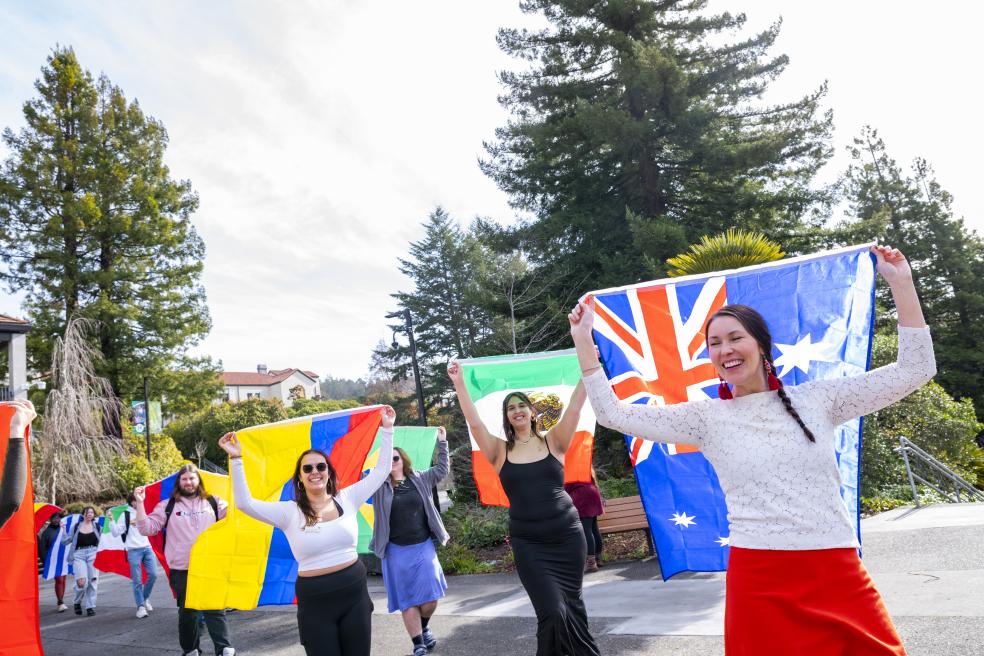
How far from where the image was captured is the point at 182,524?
714 centimetres

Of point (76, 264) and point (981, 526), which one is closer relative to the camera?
point (981, 526)

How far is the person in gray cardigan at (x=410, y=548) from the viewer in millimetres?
6402

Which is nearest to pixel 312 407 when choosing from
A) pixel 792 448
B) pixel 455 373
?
pixel 455 373

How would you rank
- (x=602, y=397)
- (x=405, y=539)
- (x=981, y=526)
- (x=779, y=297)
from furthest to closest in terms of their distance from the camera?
1. (x=981, y=526)
2. (x=405, y=539)
3. (x=779, y=297)
4. (x=602, y=397)

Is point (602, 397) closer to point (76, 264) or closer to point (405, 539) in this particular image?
point (405, 539)

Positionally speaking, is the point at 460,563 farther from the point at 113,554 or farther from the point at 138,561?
the point at 113,554

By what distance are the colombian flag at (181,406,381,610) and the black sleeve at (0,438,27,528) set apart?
10.6 ft

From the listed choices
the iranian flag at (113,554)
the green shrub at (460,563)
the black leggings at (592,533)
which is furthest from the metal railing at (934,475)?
the iranian flag at (113,554)

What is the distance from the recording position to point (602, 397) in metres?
2.78

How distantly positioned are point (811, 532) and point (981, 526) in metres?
7.45

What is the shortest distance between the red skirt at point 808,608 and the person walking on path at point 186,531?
615 cm

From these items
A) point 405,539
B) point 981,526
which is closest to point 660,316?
point 405,539

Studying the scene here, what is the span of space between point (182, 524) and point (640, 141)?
629 inches

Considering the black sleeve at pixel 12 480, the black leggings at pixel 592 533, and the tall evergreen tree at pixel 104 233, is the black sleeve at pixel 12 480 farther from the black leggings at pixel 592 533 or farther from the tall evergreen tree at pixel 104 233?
the tall evergreen tree at pixel 104 233
